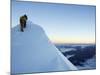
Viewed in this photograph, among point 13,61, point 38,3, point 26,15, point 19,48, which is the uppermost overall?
point 38,3

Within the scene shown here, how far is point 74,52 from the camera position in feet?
8.23

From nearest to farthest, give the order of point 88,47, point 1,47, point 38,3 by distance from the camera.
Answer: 1. point 1,47
2. point 38,3
3. point 88,47

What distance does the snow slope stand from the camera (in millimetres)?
2258

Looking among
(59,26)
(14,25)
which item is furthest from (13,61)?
(59,26)

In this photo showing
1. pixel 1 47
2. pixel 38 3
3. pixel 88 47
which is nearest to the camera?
pixel 1 47

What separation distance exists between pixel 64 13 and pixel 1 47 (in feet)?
2.96

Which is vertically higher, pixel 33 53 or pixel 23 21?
pixel 23 21

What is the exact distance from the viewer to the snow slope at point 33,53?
2.26m

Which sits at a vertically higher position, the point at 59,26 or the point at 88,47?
the point at 59,26

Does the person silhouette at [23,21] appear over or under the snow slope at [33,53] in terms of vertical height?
over

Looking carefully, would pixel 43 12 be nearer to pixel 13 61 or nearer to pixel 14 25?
pixel 14 25

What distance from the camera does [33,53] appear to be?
2.33 m

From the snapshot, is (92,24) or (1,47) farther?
(92,24)

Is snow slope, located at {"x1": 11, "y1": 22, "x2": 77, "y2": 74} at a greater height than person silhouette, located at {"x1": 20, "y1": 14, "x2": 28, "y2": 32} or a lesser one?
lesser
